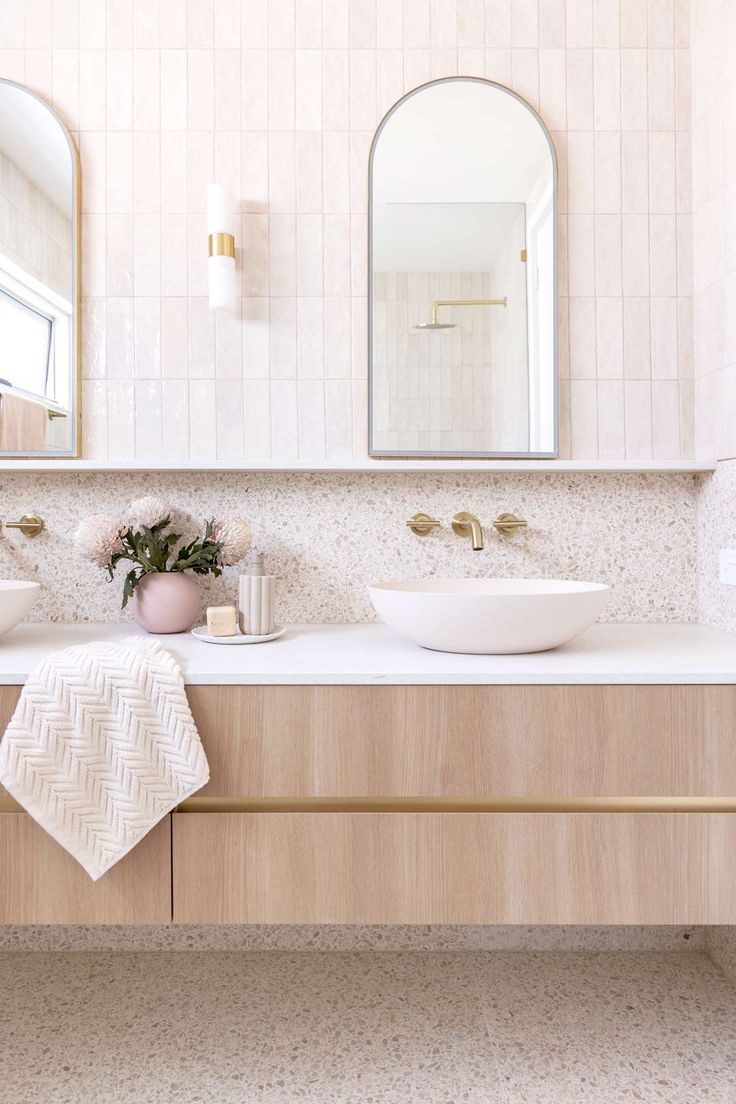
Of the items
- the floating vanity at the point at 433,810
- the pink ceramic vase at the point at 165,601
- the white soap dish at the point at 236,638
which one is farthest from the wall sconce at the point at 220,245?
the floating vanity at the point at 433,810

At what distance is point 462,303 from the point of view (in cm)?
171

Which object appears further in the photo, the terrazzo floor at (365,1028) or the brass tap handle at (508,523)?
the brass tap handle at (508,523)

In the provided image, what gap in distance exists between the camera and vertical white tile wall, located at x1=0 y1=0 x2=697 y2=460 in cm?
172

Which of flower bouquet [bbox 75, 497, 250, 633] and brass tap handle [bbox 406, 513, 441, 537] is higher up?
brass tap handle [bbox 406, 513, 441, 537]

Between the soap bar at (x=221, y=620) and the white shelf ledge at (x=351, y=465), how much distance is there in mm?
358

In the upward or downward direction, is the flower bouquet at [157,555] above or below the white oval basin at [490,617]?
above

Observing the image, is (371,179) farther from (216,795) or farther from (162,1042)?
(162,1042)

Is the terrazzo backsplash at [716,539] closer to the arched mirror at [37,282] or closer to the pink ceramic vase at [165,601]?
the pink ceramic vase at [165,601]

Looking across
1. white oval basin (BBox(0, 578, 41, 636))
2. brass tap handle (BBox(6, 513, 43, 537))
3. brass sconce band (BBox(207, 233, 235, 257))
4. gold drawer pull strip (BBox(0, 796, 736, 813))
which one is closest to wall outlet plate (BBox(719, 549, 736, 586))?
gold drawer pull strip (BBox(0, 796, 736, 813))

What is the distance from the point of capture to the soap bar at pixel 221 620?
150 cm

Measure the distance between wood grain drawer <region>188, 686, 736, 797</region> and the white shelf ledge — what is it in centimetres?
62

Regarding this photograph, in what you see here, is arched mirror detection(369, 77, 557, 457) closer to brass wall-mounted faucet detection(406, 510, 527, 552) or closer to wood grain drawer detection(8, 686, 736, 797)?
brass wall-mounted faucet detection(406, 510, 527, 552)

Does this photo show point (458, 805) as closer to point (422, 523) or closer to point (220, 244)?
point (422, 523)

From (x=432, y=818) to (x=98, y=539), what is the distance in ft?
2.99
